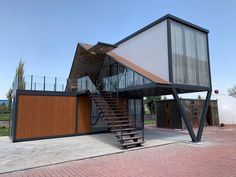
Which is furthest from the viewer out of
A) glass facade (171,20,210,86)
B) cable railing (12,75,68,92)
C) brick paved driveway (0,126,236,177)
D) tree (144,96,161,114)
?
tree (144,96,161,114)

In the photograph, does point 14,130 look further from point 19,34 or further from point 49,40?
point 49,40

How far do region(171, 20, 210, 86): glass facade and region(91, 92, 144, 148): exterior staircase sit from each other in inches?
136

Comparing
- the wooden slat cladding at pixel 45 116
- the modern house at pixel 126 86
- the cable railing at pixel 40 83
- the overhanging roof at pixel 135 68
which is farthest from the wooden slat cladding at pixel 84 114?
the overhanging roof at pixel 135 68

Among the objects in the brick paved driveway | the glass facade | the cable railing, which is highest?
the glass facade

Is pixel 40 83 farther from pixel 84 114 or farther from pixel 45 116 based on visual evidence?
pixel 84 114

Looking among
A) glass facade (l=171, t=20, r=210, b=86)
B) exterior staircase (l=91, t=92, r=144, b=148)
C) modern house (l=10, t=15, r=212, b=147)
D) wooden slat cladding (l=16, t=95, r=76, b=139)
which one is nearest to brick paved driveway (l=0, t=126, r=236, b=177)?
exterior staircase (l=91, t=92, r=144, b=148)

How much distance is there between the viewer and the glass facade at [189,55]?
981cm

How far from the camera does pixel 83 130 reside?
490 inches

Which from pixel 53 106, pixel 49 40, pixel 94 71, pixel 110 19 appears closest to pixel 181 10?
pixel 110 19

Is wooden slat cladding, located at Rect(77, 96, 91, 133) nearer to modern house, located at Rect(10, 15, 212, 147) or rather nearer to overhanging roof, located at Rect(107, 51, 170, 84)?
modern house, located at Rect(10, 15, 212, 147)

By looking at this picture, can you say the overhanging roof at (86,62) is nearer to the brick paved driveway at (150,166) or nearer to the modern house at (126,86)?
the modern house at (126,86)

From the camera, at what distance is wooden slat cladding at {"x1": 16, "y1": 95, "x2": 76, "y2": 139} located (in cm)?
1033

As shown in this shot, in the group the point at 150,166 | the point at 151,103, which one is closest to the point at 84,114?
the point at 150,166

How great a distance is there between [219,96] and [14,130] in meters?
23.1
